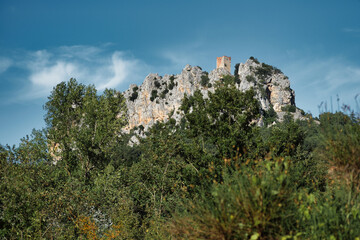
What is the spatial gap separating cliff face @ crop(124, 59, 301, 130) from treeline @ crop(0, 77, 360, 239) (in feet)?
201

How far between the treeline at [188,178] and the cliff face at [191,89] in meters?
61.2

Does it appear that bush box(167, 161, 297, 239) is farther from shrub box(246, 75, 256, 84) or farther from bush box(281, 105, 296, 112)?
shrub box(246, 75, 256, 84)

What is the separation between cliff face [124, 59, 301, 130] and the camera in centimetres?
8838

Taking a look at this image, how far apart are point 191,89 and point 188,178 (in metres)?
79.9

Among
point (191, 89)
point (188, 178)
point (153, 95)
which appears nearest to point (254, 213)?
point (188, 178)

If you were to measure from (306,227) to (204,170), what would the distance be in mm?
8176

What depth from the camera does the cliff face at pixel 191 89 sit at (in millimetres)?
88375

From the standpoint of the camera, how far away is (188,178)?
548 inches

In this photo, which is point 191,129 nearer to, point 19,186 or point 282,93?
point 19,186

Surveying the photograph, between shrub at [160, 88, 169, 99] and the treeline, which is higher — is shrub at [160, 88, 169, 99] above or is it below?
above

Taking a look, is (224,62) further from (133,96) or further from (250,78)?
(133,96)

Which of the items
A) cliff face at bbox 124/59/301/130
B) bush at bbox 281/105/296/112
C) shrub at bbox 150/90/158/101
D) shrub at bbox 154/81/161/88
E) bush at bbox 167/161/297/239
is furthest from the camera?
shrub at bbox 154/81/161/88

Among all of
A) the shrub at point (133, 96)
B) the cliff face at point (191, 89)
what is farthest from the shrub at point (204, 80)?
the shrub at point (133, 96)

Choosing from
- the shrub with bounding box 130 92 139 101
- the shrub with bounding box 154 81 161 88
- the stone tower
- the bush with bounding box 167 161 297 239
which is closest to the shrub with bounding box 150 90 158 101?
the shrub with bounding box 154 81 161 88
